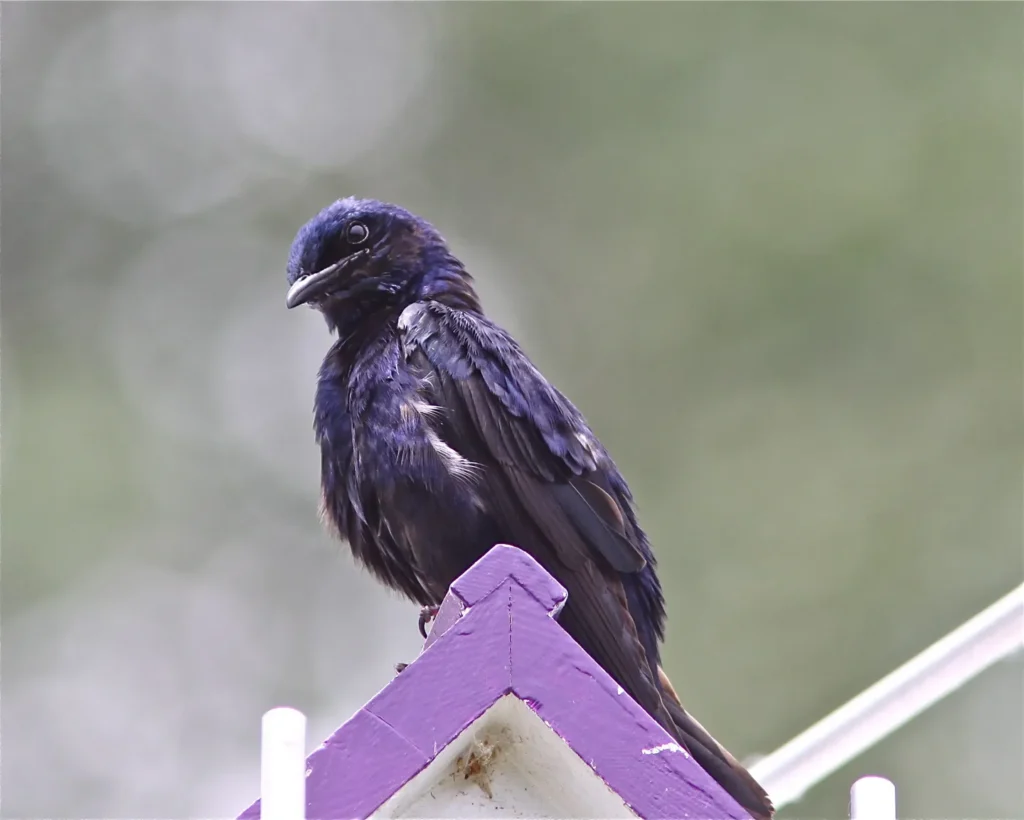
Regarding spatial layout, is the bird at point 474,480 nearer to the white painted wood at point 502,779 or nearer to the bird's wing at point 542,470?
the bird's wing at point 542,470

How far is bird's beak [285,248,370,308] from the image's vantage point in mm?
4547

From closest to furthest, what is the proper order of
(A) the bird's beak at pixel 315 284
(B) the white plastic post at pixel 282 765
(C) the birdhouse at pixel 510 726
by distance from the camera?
(B) the white plastic post at pixel 282 765, (C) the birdhouse at pixel 510 726, (A) the bird's beak at pixel 315 284

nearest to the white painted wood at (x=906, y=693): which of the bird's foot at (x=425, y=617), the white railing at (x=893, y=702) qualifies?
the white railing at (x=893, y=702)

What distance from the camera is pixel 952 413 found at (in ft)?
36.3

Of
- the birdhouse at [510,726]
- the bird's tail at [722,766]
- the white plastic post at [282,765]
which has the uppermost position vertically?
the bird's tail at [722,766]

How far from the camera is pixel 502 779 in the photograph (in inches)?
96.9

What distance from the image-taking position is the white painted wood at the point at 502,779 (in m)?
2.38

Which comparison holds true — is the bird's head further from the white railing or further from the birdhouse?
the birdhouse

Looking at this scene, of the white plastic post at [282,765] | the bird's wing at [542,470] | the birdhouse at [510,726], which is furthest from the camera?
the bird's wing at [542,470]

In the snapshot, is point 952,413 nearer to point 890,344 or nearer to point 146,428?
point 890,344

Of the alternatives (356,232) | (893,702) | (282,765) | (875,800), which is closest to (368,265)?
(356,232)

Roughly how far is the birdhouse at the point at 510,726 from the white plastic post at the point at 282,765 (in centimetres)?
6

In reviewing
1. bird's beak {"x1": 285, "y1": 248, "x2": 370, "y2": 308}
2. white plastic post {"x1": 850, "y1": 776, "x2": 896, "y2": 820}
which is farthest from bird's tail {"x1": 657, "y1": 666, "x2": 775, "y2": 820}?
bird's beak {"x1": 285, "y1": 248, "x2": 370, "y2": 308}

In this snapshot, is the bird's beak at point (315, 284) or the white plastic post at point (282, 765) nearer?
the white plastic post at point (282, 765)
